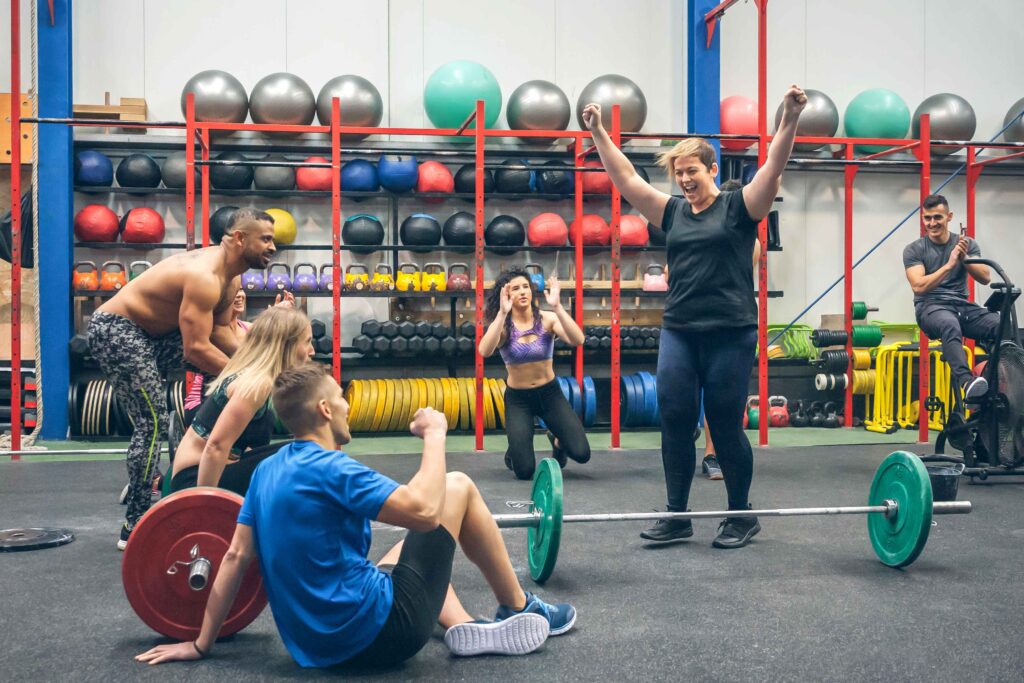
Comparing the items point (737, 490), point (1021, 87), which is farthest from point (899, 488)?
point (1021, 87)

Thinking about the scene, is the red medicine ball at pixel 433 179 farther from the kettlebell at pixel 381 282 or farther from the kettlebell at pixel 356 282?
the kettlebell at pixel 356 282

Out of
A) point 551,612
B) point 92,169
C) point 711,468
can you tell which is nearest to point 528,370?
point 711,468

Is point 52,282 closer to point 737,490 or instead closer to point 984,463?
point 737,490

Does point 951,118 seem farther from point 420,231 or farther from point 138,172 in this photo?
point 138,172

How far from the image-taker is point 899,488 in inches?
117

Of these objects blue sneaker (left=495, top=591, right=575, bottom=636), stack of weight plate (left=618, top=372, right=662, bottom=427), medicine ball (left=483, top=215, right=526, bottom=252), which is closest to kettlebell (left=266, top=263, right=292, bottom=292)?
medicine ball (left=483, top=215, right=526, bottom=252)

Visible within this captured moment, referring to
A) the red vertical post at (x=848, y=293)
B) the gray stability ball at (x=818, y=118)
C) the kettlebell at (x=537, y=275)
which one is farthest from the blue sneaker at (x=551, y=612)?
the gray stability ball at (x=818, y=118)

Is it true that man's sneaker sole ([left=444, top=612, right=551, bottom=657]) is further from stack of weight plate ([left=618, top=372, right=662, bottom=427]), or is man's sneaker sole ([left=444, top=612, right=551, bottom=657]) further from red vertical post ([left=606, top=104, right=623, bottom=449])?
stack of weight plate ([left=618, top=372, right=662, bottom=427])

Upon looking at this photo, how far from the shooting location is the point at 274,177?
7.08 meters

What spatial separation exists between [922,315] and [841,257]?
3.10 m

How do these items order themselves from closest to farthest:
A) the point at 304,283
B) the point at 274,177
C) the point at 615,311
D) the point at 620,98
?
the point at 615,311 < the point at 304,283 < the point at 274,177 < the point at 620,98

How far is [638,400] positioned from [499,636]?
193 inches

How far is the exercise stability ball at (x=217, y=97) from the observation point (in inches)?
275

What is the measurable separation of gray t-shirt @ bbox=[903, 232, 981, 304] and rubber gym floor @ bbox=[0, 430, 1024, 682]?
4.58ft
